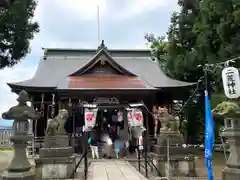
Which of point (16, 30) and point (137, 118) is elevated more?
point (16, 30)

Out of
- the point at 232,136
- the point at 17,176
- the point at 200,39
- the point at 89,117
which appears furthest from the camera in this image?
the point at 200,39

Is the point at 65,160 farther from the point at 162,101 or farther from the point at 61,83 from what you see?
the point at 162,101

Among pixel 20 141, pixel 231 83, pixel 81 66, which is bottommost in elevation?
pixel 20 141

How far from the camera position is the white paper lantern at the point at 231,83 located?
7.88 meters

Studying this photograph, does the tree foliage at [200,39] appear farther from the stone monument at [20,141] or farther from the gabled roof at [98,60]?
the stone monument at [20,141]

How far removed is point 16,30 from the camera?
58.9 feet

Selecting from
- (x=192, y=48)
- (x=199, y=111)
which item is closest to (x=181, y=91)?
(x=192, y=48)

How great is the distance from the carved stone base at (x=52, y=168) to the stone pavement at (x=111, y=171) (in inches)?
38.4

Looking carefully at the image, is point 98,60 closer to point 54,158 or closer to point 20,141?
point 54,158

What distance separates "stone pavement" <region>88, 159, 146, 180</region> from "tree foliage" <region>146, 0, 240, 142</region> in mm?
5172

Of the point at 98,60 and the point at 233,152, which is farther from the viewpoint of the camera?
the point at 98,60

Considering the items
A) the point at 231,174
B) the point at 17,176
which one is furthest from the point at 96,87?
the point at 231,174

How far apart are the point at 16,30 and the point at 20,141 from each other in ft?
37.7

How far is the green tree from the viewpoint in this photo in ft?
54.4
